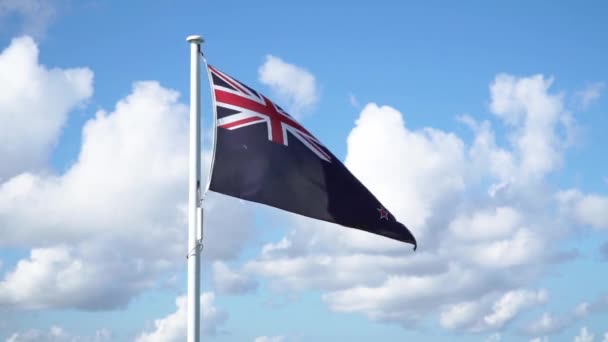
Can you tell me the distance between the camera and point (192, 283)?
23844 millimetres

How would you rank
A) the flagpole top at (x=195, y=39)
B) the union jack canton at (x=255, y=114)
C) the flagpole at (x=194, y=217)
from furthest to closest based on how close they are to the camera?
the flagpole top at (x=195, y=39) → the union jack canton at (x=255, y=114) → the flagpole at (x=194, y=217)

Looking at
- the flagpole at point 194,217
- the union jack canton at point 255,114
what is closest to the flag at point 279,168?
the union jack canton at point 255,114

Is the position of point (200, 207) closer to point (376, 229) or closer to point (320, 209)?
point (320, 209)

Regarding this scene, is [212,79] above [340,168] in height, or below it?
above

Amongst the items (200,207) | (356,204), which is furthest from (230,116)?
(356,204)

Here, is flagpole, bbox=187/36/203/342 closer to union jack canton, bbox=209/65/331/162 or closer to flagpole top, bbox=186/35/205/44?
union jack canton, bbox=209/65/331/162

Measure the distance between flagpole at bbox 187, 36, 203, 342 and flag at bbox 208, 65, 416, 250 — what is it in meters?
0.59

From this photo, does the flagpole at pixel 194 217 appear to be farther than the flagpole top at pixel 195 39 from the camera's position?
No

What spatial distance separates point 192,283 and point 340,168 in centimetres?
654

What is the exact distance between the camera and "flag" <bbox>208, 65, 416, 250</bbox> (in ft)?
81.9

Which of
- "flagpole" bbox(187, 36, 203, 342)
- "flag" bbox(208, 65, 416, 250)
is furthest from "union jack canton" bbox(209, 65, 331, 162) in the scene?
"flagpole" bbox(187, 36, 203, 342)

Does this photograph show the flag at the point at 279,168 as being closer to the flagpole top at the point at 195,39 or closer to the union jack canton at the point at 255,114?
the union jack canton at the point at 255,114

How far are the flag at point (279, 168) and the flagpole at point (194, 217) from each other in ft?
1.92

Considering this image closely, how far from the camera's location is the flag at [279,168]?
24953 millimetres
